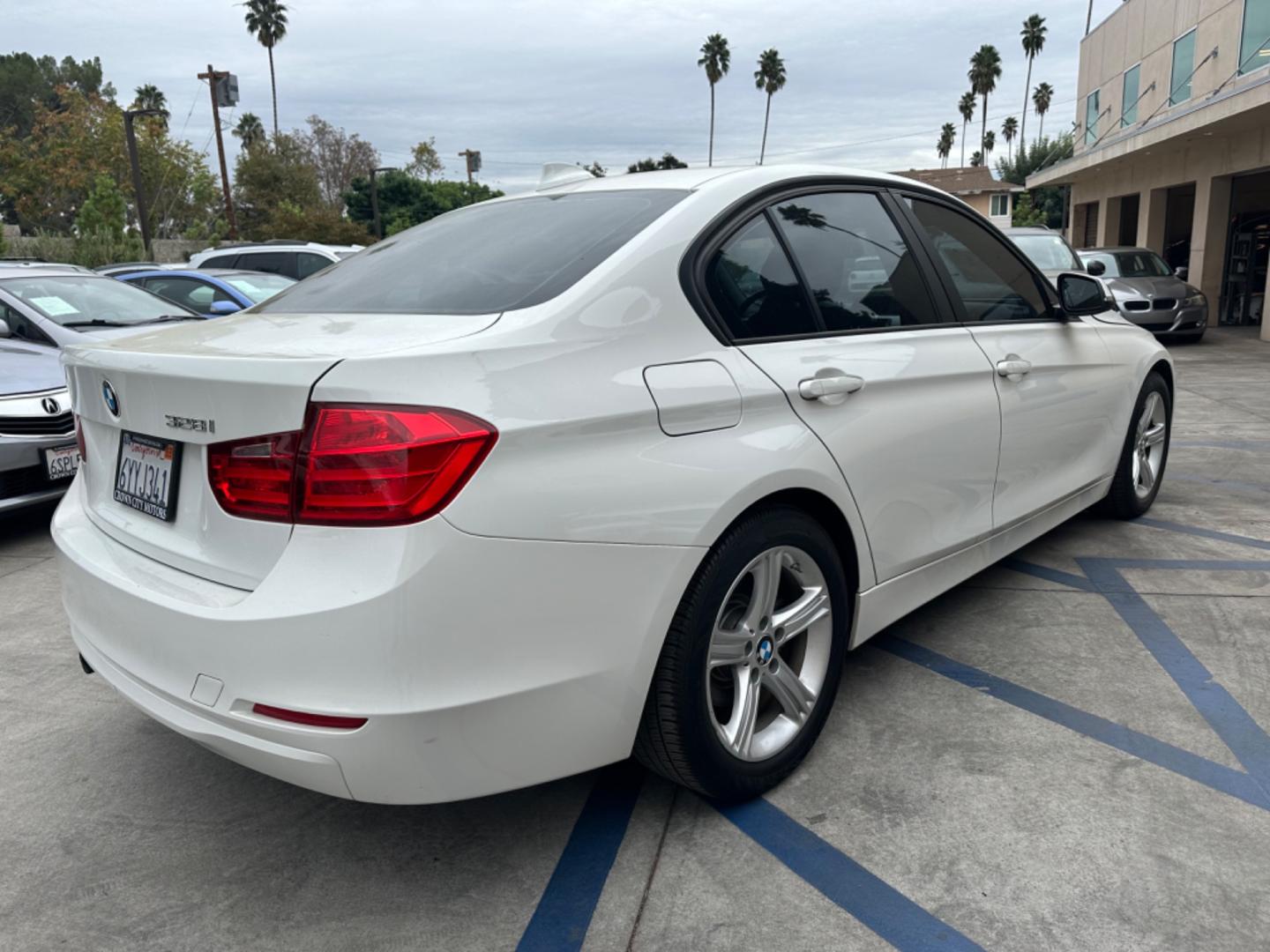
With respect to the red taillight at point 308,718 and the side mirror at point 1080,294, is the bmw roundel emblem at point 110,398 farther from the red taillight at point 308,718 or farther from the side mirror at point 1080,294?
the side mirror at point 1080,294

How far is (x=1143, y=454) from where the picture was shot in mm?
5055

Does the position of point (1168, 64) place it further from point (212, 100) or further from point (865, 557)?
point (212, 100)

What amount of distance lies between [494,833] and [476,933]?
38 centimetres

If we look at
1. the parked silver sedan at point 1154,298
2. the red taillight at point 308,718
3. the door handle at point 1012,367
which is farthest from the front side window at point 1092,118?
the red taillight at point 308,718

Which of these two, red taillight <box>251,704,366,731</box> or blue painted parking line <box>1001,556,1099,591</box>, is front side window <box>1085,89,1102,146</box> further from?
red taillight <box>251,704,366,731</box>

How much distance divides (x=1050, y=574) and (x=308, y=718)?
3.41 meters

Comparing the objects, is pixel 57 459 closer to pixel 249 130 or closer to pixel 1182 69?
pixel 1182 69

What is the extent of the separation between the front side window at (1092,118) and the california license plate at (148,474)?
30.4m

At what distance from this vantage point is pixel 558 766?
2174 mm

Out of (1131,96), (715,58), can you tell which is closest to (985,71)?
(715,58)

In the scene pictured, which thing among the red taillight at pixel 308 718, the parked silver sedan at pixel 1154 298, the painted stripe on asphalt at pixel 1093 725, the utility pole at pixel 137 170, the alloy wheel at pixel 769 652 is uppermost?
the utility pole at pixel 137 170

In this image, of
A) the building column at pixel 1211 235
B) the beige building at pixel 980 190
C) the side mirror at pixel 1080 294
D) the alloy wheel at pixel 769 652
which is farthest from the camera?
the beige building at pixel 980 190

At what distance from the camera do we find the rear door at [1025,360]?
11.4ft

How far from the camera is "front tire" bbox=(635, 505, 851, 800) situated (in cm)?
231
